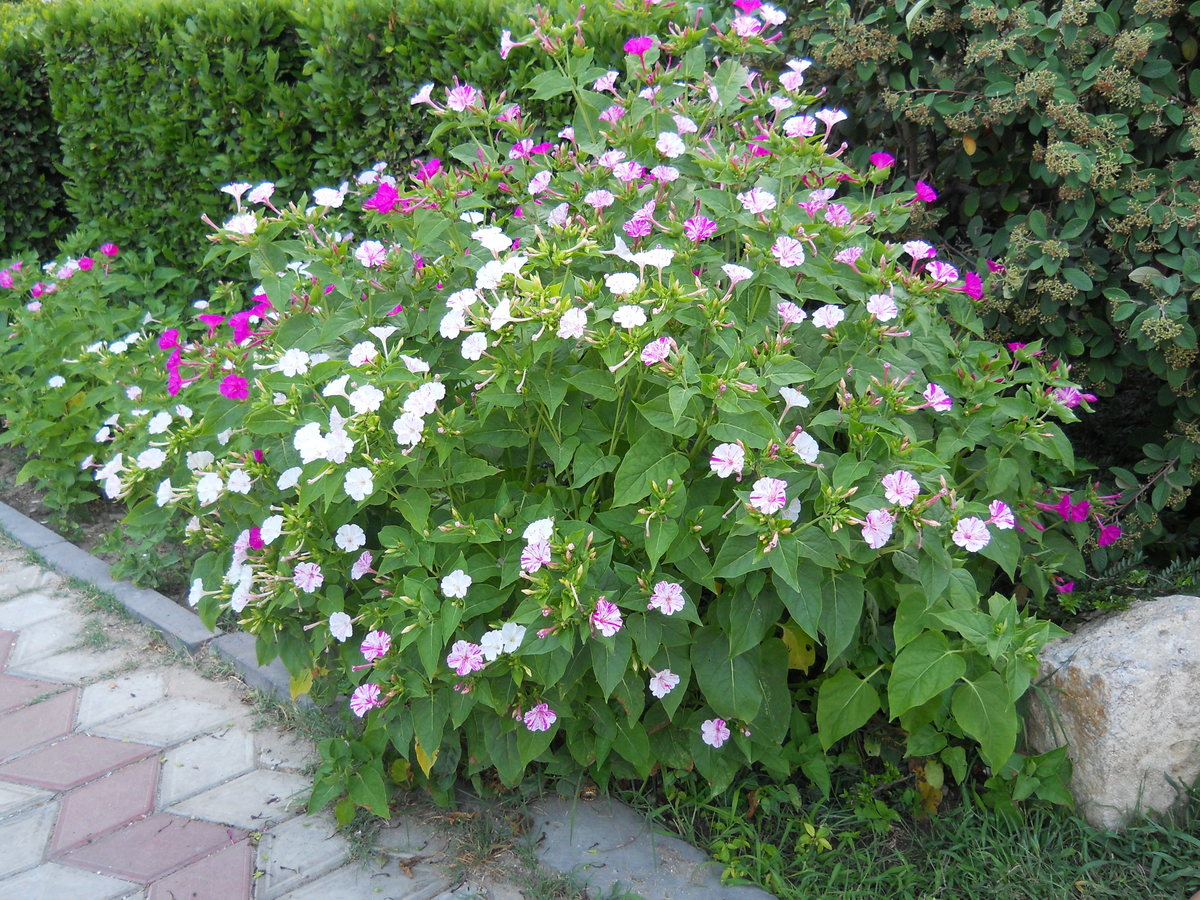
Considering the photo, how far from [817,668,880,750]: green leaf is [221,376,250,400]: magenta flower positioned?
5.52 ft

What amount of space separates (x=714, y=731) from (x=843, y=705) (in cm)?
32

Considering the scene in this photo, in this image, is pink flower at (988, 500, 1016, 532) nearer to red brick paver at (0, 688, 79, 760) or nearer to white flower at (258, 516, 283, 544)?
white flower at (258, 516, 283, 544)

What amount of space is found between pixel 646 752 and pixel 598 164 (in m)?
1.55

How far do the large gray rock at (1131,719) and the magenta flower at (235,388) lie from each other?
2218 mm

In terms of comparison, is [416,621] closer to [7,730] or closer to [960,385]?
[960,385]

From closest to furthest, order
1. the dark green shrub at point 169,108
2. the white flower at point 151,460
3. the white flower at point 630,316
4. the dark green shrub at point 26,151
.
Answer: the white flower at point 630,316 → the white flower at point 151,460 → the dark green shrub at point 169,108 → the dark green shrub at point 26,151

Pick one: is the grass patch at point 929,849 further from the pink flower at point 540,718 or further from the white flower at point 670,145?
the white flower at point 670,145

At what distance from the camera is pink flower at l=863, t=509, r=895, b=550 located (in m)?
2.00

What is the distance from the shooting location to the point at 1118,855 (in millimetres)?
2285

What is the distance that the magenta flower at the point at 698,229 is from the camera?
92.6 inches

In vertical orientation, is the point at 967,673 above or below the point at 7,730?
above

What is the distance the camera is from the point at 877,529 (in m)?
2.00

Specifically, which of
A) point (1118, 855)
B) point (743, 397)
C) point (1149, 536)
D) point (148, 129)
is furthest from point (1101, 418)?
point (148, 129)

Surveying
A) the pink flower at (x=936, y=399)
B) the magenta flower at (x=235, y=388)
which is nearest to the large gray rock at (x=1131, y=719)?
the pink flower at (x=936, y=399)
